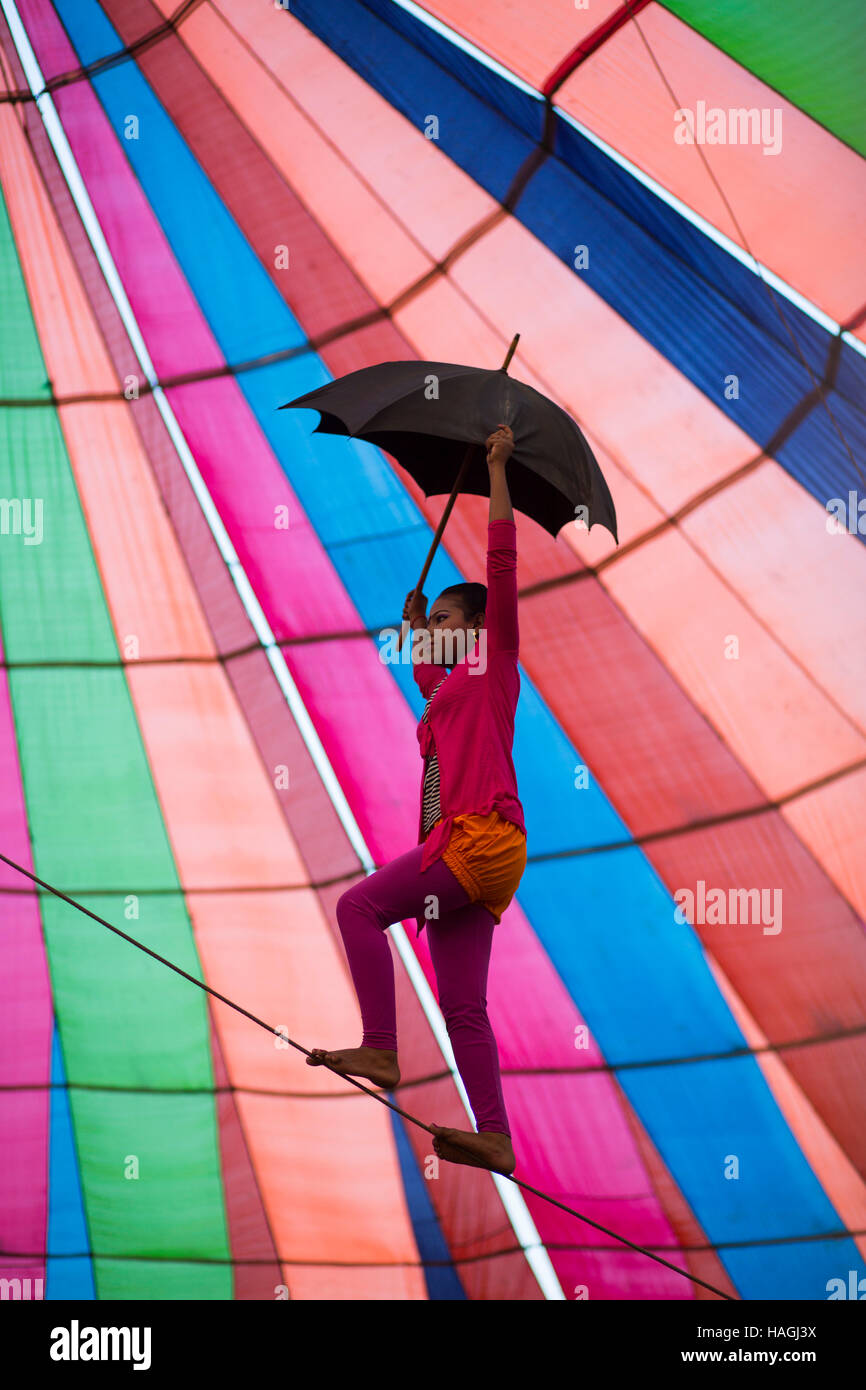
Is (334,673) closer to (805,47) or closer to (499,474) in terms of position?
(499,474)

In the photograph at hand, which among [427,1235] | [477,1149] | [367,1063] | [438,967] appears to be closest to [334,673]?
[438,967]

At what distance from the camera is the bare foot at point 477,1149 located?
3.54m

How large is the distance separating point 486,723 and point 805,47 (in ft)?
8.67

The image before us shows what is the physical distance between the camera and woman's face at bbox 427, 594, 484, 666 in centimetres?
397

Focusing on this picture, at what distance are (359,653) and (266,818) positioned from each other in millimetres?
814

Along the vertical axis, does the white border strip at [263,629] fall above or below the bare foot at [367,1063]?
above

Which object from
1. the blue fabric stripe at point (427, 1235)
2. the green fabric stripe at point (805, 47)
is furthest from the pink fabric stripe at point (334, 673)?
the green fabric stripe at point (805, 47)

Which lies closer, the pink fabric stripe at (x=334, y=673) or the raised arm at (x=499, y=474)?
the raised arm at (x=499, y=474)

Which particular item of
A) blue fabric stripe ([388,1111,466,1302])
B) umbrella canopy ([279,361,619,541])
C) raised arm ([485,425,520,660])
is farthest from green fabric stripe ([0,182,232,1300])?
raised arm ([485,425,520,660])

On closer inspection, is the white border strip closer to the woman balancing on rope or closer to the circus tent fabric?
the circus tent fabric

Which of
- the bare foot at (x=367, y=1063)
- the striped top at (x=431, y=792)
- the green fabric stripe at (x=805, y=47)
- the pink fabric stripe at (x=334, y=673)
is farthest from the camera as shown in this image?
the pink fabric stripe at (x=334, y=673)

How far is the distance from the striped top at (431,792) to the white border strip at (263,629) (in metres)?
1.89

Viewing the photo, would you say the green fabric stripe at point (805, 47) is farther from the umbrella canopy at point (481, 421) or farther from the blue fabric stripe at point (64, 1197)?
the blue fabric stripe at point (64, 1197)

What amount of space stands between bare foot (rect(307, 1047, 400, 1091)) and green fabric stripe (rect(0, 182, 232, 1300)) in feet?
7.88
